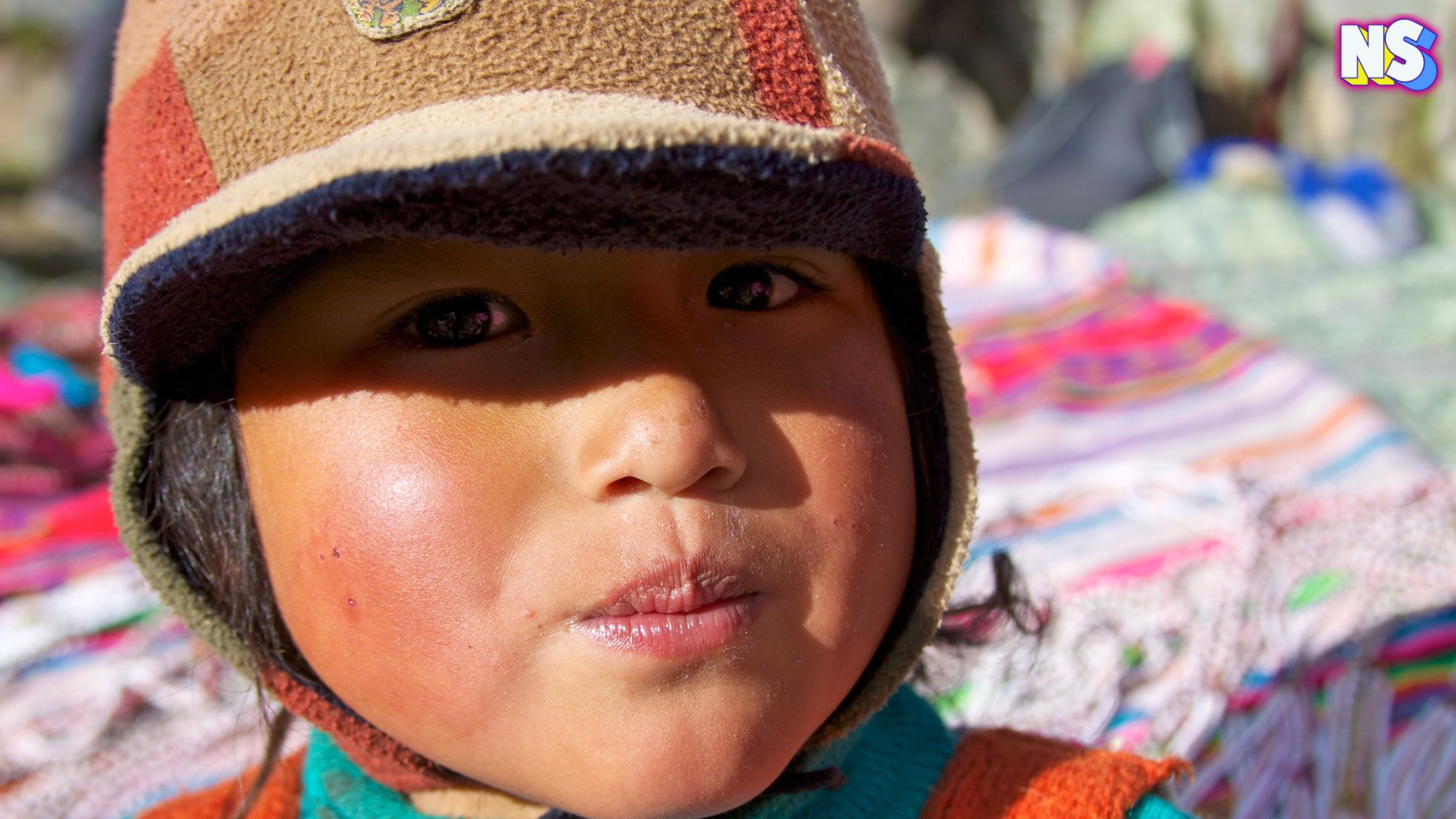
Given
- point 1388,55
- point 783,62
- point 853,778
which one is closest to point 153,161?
point 783,62

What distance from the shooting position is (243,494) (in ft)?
3.03

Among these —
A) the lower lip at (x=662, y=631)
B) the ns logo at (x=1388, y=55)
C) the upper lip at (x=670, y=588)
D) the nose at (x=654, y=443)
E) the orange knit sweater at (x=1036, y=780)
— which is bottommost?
the orange knit sweater at (x=1036, y=780)

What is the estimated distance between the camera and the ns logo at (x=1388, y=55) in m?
1.79

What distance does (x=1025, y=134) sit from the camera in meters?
4.84

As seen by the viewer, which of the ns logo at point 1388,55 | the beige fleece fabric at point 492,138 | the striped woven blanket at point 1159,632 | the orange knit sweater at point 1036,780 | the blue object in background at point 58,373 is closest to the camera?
the beige fleece fabric at point 492,138

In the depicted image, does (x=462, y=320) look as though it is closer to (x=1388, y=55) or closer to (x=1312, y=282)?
(x=1388, y=55)

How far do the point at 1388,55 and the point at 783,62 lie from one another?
170 cm

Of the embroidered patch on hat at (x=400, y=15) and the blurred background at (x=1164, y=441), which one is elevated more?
the embroidered patch on hat at (x=400, y=15)

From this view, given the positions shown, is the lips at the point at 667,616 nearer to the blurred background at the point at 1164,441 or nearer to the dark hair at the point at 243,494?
the dark hair at the point at 243,494

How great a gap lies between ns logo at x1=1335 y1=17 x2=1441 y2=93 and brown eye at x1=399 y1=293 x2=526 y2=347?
1394 mm

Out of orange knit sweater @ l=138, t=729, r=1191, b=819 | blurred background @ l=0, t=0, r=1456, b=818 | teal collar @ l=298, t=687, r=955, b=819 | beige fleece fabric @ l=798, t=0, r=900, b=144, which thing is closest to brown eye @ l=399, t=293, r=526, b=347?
beige fleece fabric @ l=798, t=0, r=900, b=144

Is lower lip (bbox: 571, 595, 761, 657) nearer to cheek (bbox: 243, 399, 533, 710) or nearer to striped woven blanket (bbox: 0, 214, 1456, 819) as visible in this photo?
cheek (bbox: 243, 399, 533, 710)

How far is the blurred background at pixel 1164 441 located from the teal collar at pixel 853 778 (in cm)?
26

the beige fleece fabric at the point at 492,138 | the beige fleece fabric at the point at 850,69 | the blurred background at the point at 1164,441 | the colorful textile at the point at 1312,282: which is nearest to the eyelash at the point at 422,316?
the beige fleece fabric at the point at 492,138
